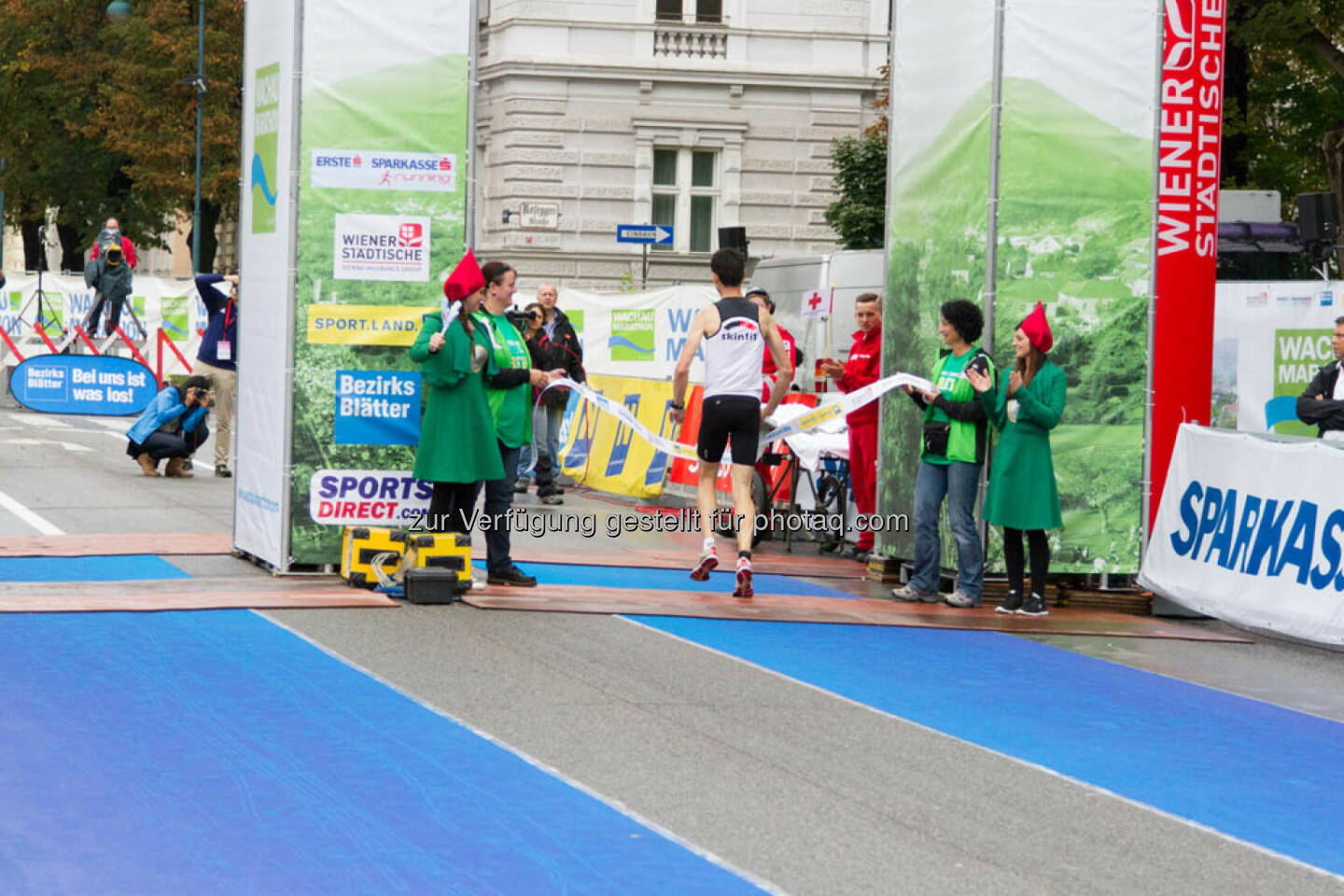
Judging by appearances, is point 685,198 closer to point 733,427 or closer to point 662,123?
point 662,123

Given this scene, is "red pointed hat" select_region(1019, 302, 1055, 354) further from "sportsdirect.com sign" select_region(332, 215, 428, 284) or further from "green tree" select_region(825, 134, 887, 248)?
"green tree" select_region(825, 134, 887, 248)

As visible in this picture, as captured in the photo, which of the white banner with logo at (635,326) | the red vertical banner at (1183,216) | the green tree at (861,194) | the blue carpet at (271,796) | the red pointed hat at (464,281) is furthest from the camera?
the green tree at (861,194)

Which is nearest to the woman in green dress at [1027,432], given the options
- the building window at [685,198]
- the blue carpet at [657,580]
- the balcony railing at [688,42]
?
the blue carpet at [657,580]

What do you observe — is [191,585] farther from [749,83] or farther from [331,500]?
[749,83]

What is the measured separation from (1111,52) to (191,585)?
706 centimetres

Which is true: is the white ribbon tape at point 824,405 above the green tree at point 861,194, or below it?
below

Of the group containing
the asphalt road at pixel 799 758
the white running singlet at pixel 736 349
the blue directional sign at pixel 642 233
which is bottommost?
the asphalt road at pixel 799 758

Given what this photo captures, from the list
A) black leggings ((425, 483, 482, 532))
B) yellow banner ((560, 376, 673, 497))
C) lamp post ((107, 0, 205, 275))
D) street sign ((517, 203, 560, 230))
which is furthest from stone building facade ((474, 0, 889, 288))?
black leggings ((425, 483, 482, 532))

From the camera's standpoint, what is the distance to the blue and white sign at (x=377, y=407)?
42.0 ft

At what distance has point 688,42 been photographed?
44.8 metres

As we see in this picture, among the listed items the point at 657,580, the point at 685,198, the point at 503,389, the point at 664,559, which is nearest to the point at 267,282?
the point at 503,389

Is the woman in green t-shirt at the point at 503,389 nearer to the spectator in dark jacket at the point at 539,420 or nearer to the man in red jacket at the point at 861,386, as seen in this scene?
the man in red jacket at the point at 861,386

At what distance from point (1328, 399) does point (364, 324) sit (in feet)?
26.6

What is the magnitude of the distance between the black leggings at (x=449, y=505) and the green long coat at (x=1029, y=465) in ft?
11.2
